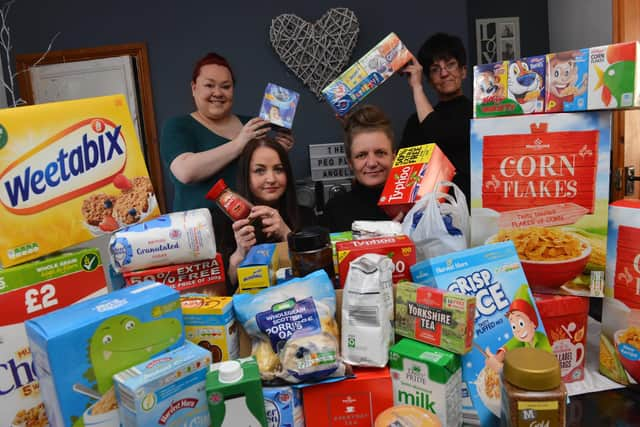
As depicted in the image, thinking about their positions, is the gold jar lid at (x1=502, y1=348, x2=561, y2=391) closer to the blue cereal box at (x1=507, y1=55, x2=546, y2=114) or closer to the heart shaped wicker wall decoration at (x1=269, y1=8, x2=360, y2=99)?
the blue cereal box at (x1=507, y1=55, x2=546, y2=114)

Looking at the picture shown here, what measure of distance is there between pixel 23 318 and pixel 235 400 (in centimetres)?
47

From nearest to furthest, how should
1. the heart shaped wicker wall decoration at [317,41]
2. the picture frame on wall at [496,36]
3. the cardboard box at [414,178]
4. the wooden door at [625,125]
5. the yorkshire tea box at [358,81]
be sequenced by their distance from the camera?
the cardboard box at [414,178] < the yorkshire tea box at [358,81] < the wooden door at [625,125] < the heart shaped wicker wall decoration at [317,41] < the picture frame on wall at [496,36]

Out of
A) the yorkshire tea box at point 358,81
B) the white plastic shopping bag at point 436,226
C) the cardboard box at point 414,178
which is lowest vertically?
the white plastic shopping bag at point 436,226

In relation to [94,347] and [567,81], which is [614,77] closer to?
[567,81]

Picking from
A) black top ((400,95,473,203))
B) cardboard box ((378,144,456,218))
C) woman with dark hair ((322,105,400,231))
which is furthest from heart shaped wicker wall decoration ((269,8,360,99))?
cardboard box ((378,144,456,218))

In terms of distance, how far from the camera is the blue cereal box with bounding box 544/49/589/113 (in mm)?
1002

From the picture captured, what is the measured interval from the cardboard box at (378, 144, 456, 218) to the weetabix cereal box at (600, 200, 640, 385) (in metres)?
0.41

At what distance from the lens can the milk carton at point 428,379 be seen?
0.78m

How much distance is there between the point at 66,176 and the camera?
99cm

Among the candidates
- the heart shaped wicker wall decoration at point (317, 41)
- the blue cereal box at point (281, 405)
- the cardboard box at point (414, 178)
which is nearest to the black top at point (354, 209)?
the cardboard box at point (414, 178)

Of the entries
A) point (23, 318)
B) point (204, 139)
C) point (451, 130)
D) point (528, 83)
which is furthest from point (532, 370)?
point (204, 139)

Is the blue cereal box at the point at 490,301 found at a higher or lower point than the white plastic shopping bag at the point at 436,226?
lower

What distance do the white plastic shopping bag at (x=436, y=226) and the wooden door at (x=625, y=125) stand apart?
235 cm

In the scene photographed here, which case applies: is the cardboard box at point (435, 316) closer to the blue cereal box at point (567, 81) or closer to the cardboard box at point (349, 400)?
the cardboard box at point (349, 400)
